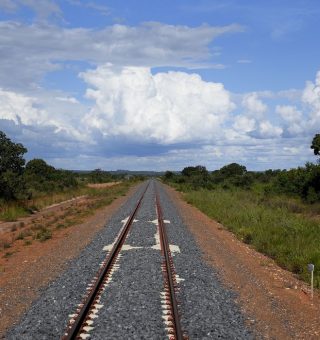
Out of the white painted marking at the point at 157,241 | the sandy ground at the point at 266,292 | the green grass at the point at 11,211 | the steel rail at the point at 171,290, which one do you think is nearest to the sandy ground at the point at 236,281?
the sandy ground at the point at 266,292

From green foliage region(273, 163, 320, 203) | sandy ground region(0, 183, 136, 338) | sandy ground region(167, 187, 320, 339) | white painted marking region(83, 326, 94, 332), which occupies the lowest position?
sandy ground region(167, 187, 320, 339)

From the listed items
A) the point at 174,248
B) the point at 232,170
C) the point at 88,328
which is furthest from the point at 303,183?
the point at 232,170

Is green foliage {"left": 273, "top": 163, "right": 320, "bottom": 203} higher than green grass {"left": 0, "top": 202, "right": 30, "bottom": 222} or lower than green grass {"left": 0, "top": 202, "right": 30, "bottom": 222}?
higher

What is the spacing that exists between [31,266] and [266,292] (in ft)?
20.5

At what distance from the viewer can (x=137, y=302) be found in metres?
8.61

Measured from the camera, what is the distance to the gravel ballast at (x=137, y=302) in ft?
23.6

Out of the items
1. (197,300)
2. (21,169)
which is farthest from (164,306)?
(21,169)

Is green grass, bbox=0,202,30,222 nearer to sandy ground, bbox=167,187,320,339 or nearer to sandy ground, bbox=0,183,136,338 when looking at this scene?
sandy ground, bbox=0,183,136,338

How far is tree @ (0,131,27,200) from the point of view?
31.3m

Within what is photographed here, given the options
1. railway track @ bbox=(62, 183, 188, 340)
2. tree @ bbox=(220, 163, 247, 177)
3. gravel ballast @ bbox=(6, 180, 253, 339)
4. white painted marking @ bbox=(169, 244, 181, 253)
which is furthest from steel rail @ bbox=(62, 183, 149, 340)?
tree @ bbox=(220, 163, 247, 177)

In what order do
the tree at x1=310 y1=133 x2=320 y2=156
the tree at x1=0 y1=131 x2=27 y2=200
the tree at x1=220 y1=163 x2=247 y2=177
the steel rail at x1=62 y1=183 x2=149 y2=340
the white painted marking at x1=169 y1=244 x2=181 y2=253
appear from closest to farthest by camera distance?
the steel rail at x1=62 y1=183 x2=149 y2=340
the white painted marking at x1=169 y1=244 x2=181 y2=253
the tree at x1=0 y1=131 x2=27 y2=200
the tree at x1=310 y1=133 x2=320 y2=156
the tree at x1=220 y1=163 x2=247 y2=177

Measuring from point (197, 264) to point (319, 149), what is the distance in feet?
88.5

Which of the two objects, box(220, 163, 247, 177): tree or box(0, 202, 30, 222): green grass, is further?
box(220, 163, 247, 177): tree

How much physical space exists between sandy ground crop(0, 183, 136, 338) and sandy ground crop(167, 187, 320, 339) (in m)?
4.12
